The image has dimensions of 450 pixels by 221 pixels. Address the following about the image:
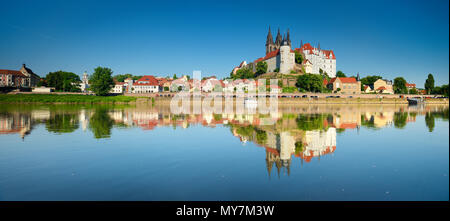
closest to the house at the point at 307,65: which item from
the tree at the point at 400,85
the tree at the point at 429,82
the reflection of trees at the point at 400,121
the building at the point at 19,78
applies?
the tree at the point at 400,85

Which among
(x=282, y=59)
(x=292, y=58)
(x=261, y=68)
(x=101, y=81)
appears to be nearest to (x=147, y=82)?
(x=101, y=81)

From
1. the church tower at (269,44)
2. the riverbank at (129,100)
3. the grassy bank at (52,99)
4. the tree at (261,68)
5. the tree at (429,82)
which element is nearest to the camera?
the grassy bank at (52,99)

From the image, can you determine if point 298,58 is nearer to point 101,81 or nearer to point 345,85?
point 345,85

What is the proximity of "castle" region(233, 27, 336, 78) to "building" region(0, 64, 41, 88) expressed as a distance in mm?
89802

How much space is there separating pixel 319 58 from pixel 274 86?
46.5 metres

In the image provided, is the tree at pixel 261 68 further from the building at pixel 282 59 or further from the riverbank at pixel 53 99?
the riverbank at pixel 53 99

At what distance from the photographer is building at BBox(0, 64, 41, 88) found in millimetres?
92363

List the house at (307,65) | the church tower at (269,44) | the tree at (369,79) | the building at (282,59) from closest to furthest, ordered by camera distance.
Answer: the building at (282,59), the house at (307,65), the tree at (369,79), the church tower at (269,44)

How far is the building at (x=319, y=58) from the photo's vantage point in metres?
117

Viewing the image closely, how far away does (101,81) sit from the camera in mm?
73500

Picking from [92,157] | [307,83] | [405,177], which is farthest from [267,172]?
[307,83]
